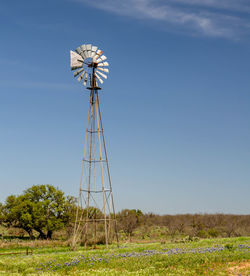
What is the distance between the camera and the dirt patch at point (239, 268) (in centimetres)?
1538

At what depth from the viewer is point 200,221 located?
195 ft

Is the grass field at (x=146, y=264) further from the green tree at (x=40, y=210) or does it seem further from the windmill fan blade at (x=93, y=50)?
the green tree at (x=40, y=210)

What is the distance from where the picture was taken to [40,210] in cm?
4725

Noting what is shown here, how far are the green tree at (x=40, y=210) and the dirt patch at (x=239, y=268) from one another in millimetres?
32467

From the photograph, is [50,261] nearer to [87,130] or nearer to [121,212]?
[87,130]

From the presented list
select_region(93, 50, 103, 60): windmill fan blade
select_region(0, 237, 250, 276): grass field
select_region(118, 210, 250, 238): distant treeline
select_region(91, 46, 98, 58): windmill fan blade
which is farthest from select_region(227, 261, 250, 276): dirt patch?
select_region(118, 210, 250, 238): distant treeline

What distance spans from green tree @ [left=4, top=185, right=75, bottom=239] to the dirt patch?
107 feet

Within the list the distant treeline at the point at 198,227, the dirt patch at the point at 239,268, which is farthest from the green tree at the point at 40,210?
the dirt patch at the point at 239,268

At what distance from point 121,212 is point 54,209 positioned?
698 inches

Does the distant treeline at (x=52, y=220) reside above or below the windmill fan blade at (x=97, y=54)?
below

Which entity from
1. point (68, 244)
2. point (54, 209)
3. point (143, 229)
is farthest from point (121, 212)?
point (68, 244)

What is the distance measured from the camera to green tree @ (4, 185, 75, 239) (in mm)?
46375

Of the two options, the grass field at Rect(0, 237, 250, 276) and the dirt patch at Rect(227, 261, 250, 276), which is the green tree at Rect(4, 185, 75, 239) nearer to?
the grass field at Rect(0, 237, 250, 276)

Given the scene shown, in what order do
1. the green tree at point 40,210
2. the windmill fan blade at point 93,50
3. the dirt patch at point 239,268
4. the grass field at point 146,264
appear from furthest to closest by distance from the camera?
the green tree at point 40,210, the windmill fan blade at point 93,50, the grass field at point 146,264, the dirt patch at point 239,268
